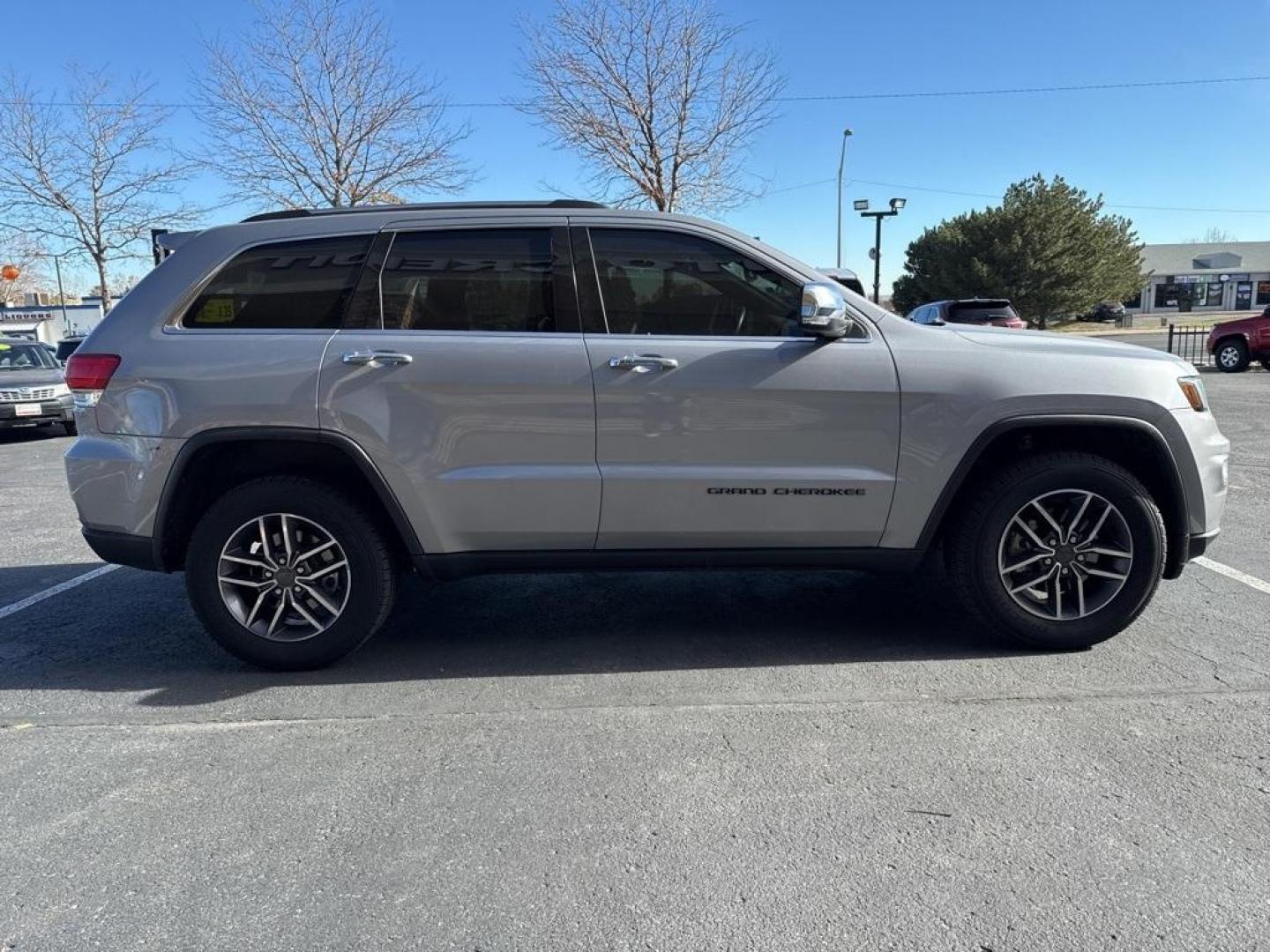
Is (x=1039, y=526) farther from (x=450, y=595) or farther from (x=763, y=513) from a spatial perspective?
(x=450, y=595)

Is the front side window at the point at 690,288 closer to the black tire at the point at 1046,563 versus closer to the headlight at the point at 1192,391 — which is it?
the black tire at the point at 1046,563

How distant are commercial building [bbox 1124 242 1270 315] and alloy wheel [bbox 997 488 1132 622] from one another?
72646mm

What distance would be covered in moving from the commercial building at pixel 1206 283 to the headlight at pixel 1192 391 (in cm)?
7226

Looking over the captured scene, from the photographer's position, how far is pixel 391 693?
3.62m

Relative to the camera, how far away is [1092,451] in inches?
153

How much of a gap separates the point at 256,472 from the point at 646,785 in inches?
89.1

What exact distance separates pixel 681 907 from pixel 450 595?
2.96 meters

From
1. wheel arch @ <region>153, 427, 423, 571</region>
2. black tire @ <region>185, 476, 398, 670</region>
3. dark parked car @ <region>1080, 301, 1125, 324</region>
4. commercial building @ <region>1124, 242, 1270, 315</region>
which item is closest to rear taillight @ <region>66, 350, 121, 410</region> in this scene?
wheel arch @ <region>153, 427, 423, 571</region>

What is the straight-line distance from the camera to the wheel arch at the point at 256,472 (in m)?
3.57

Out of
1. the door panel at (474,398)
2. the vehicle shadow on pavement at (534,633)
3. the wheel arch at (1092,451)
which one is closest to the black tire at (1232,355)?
the vehicle shadow on pavement at (534,633)

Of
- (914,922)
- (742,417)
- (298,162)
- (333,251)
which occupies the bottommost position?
(914,922)

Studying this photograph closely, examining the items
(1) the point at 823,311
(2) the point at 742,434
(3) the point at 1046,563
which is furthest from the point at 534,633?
(3) the point at 1046,563

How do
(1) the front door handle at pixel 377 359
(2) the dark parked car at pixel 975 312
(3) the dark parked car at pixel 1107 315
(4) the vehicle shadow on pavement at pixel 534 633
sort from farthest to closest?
(3) the dark parked car at pixel 1107 315 → (2) the dark parked car at pixel 975 312 → (4) the vehicle shadow on pavement at pixel 534 633 → (1) the front door handle at pixel 377 359

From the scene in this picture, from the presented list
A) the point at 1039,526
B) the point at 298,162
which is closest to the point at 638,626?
the point at 1039,526
